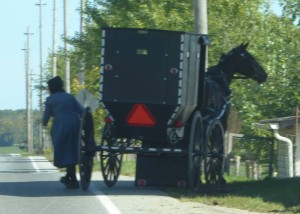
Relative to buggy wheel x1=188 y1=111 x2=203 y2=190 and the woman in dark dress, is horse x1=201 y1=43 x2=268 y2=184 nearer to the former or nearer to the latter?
buggy wheel x1=188 y1=111 x2=203 y2=190

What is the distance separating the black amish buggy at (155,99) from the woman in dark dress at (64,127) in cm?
21

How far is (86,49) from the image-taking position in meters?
37.1

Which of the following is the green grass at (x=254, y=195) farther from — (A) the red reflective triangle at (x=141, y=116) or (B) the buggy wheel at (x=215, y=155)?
(A) the red reflective triangle at (x=141, y=116)

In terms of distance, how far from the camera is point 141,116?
689 inches

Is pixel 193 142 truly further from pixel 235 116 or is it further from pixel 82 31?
pixel 82 31

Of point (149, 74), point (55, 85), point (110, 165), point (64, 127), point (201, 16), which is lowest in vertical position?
point (110, 165)

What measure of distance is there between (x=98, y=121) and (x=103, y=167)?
58.2 feet

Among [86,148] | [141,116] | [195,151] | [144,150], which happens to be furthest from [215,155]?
[86,148]

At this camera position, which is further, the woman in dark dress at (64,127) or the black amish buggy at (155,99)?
the woman in dark dress at (64,127)

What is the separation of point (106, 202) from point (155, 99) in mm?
2372

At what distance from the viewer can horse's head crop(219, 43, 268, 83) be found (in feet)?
67.8

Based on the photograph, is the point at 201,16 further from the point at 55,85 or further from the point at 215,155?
the point at 55,85

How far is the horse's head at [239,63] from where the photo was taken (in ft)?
67.8

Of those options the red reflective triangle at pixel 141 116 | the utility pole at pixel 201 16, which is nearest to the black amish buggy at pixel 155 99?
the red reflective triangle at pixel 141 116
